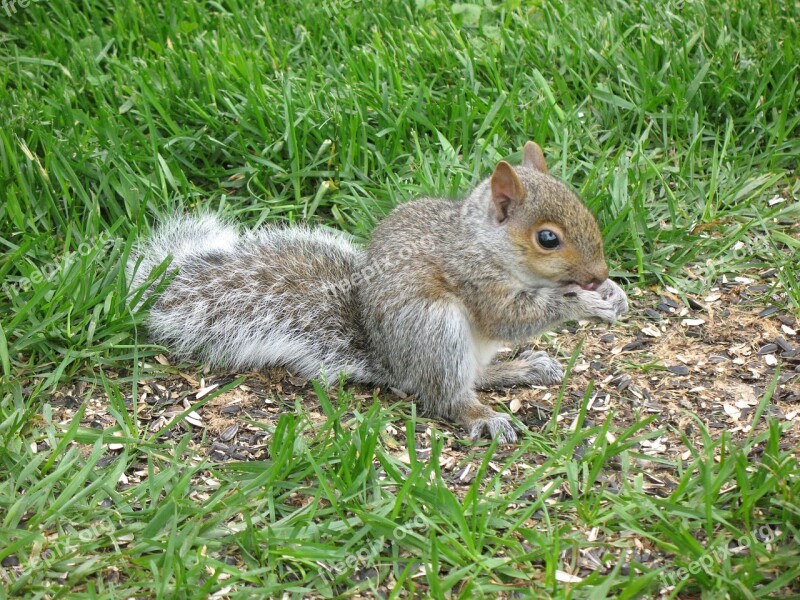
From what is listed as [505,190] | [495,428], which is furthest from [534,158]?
[495,428]

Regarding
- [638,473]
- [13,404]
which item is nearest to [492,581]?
[638,473]

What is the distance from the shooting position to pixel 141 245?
3064 millimetres

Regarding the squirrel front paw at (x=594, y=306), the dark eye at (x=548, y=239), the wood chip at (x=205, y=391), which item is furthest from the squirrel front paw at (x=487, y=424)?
the wood chip at (x=205, y=391)

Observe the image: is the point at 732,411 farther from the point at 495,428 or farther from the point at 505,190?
the point at 505,190

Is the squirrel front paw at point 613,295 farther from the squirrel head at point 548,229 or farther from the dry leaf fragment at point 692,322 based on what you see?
the dry leaf fragment at point 692,322

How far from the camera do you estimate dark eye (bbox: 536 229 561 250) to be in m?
2.62

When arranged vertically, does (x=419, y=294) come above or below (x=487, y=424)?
above

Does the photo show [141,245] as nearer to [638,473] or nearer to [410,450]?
[410,450]

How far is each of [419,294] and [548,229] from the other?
41cm

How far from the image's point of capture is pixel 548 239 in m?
2.62

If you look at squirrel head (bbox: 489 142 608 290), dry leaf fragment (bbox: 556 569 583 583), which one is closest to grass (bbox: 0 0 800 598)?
dry leaf fragment (bbox: 556 569 583 583)

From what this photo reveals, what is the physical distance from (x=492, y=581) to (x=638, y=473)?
1.79ft

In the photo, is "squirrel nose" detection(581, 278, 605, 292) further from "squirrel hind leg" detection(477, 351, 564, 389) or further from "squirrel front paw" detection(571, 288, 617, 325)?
"squirrel hind leg" detection(477, 351, 564, 389)

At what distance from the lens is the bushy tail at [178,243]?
9.77 ft
